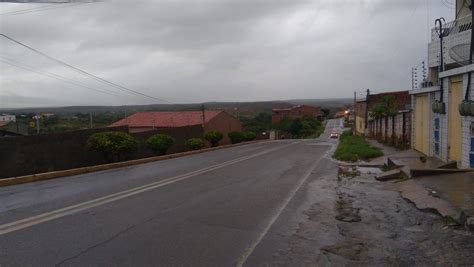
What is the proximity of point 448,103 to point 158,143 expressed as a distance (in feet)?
47.8

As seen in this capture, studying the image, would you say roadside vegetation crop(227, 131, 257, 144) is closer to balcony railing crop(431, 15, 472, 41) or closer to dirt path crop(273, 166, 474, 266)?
balcony railing crop(431, 15, 472, 41)

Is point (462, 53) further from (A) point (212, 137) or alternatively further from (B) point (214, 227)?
(A) point (212, 137)

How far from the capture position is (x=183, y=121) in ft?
179

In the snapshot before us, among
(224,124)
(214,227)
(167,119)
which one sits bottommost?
(224,124)

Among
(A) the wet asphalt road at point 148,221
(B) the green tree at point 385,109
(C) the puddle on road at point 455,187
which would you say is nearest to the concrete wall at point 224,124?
(B) the green tree at point 385,109

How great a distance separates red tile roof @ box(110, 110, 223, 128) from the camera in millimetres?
52853

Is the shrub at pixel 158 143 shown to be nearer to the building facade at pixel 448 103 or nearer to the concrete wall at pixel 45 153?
the concrete wall at pixel 45 153

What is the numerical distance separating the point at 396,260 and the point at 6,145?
13312 millimetres

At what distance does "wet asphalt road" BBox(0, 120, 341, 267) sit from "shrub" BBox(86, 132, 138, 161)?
515cm

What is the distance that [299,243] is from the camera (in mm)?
6656

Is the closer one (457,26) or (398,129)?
(457,26)

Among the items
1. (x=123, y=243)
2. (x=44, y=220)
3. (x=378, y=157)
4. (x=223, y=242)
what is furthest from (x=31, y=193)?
(x=378, y=157)

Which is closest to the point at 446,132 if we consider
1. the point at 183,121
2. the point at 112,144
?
the point at 112,144

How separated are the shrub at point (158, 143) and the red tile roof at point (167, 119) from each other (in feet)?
80.1
